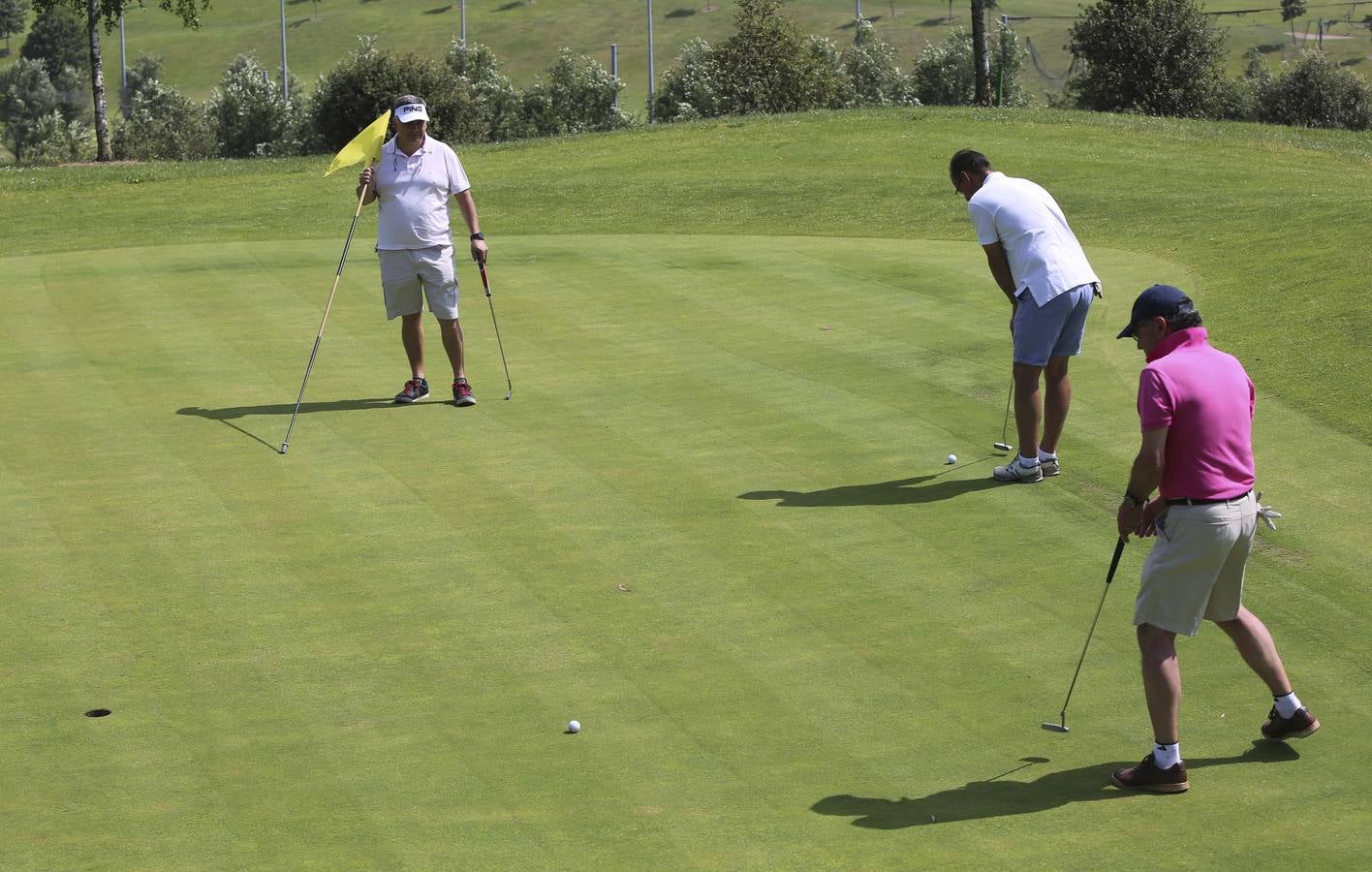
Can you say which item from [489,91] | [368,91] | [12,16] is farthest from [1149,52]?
[12,16]

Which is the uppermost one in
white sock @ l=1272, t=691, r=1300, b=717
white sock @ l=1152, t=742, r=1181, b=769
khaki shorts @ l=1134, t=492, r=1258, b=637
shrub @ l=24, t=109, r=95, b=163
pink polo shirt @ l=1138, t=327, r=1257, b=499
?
shrub @ l=24, t=109, r=95, b=163

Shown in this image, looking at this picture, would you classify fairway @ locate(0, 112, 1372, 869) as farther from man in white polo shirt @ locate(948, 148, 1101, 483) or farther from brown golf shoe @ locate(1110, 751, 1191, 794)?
man in white polo shirt @ locate(948, 148, 1101, 483)

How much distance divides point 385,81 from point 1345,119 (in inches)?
1421

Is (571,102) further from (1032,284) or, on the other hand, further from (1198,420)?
(1198,420)

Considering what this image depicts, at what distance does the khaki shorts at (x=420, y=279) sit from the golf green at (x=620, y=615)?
870 mm

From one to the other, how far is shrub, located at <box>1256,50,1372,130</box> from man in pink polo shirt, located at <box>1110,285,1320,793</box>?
194 feet

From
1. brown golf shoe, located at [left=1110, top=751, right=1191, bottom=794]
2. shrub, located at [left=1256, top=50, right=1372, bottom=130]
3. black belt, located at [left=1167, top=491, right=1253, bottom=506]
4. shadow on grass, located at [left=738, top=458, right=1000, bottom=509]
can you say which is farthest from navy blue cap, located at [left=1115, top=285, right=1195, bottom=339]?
shrub, located at [left=1256, top=50, right=1372, bottom=130]

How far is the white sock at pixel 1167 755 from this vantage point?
6891 mm

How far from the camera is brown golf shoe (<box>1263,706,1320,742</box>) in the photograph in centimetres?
727

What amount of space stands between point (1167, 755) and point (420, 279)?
8302 mm

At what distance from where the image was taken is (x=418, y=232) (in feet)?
44.1

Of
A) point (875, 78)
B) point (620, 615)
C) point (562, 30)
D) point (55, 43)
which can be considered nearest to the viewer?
point (620, 615)

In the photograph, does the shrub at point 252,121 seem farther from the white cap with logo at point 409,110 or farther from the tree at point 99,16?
the white cap with logo at point 409,110

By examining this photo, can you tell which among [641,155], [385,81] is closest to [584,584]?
[641,155]
